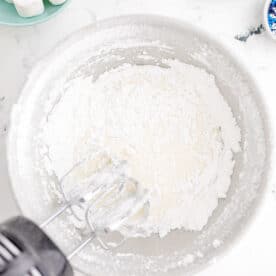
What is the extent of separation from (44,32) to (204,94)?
0.32 meters

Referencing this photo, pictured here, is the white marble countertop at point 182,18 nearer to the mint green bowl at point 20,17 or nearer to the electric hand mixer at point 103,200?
the mint green bowl at point 20,17

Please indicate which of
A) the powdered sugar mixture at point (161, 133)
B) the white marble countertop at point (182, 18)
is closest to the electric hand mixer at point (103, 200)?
the powdered sugar mixture at point (161, 133)

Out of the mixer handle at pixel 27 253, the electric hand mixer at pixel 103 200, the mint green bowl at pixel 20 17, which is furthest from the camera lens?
the mint green bowl at pixel 20 17

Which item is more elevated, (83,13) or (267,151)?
(83,13)

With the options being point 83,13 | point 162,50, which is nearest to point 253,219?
point 162,50

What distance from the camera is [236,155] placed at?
37.7 inches

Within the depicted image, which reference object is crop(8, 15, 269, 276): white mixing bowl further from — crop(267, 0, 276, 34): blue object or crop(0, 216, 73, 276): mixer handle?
crop(0, 216, 73, 276): mixer handle

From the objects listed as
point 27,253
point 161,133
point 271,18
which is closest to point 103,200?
point 161,133

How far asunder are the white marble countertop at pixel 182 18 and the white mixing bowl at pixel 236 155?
79mm

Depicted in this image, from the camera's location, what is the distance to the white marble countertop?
100 centimetres

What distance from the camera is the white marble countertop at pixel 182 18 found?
1.00m

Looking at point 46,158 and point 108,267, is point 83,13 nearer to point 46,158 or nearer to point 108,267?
point 46,158

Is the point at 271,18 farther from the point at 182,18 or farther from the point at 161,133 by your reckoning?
the point at 161,133

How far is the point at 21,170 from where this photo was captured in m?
0.93
